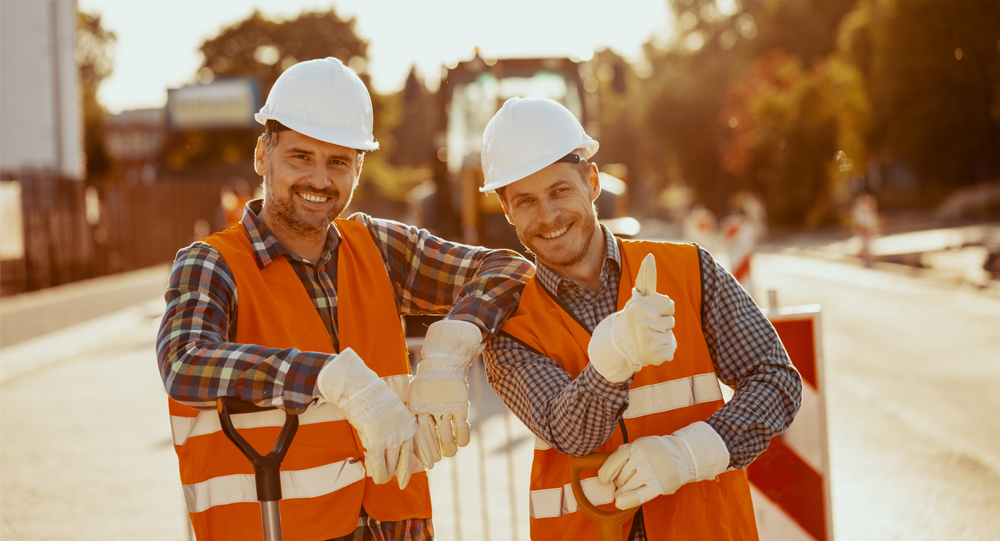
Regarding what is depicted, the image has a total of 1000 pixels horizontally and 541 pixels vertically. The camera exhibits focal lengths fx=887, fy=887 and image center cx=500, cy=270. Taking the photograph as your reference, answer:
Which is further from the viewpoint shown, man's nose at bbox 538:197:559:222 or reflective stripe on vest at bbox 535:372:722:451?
man's nose at bbox 538:197:559:222

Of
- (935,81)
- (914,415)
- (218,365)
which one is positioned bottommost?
(914,415)

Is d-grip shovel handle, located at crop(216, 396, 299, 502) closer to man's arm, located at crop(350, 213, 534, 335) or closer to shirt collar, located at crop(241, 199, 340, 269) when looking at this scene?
shirt collar, located at crop(241, 199, 340, 269)

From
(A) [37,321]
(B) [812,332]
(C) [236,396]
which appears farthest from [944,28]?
(C) [236,396]

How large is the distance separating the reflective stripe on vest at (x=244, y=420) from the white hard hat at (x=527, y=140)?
0.81 meters

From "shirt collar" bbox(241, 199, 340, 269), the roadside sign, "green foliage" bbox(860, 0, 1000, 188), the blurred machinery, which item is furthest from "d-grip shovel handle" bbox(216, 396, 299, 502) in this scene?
the roadside sign

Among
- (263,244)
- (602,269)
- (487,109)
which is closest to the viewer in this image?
(263,244)

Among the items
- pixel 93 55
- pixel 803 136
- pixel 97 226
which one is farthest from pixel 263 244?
pixel 93 55

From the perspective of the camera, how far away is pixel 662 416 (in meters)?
2.51

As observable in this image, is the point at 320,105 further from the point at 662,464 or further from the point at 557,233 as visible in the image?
the point at 662,464

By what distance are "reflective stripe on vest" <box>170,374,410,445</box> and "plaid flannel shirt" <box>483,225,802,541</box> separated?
0.52m

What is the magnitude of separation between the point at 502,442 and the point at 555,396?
4.19 metres

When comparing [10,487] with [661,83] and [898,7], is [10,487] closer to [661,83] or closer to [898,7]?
[898,7]

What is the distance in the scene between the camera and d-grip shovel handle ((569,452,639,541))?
231cm

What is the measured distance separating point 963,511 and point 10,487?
594cm
